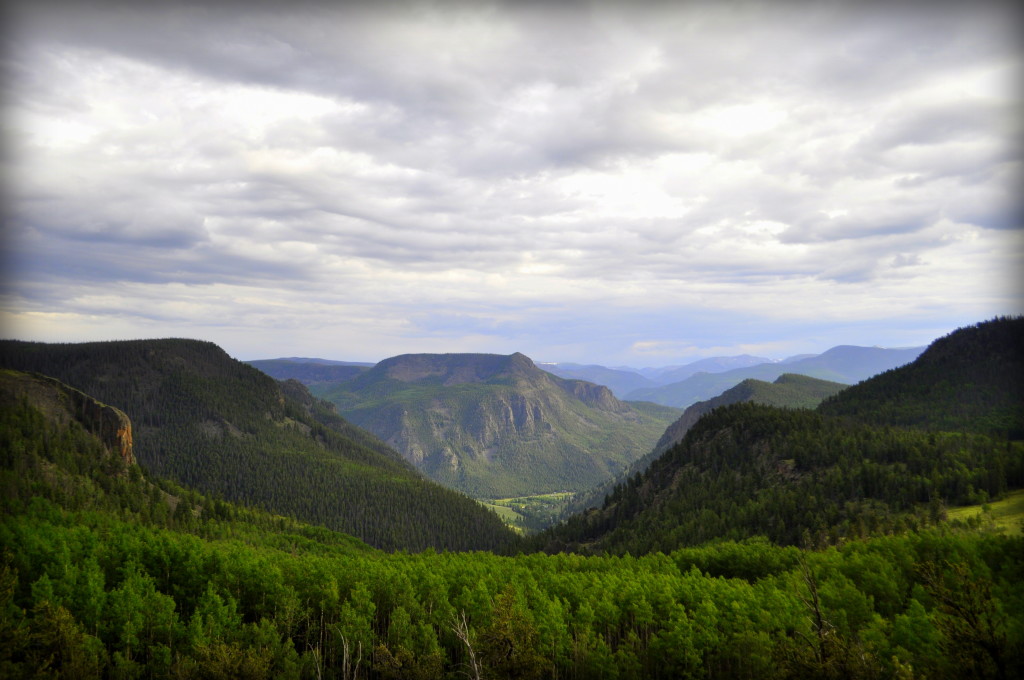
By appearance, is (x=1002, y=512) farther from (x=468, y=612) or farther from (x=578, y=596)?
(x=468, y=612)

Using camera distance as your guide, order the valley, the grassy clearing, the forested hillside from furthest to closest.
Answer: the grassy clearing → the forested hillside → the valley

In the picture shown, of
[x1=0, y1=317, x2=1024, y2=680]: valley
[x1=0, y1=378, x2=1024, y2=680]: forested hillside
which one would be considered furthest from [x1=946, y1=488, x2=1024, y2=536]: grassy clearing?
[x1=0, y1=378, x2=1024, y2=680]: forested hillside

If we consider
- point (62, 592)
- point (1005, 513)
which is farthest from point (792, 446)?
point (62, 592)

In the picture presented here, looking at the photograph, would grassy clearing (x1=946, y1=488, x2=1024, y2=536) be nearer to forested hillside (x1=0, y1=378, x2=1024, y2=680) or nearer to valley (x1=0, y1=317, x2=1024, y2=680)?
valley (x1=0, y1=317, x2=1024, y2=680)

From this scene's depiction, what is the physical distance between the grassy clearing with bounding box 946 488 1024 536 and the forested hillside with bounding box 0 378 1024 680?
9.56m

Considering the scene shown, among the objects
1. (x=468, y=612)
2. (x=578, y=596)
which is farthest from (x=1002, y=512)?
(x=468, y=612)

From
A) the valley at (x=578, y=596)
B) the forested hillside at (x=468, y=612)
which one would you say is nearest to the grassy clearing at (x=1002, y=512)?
the valley at (x=578, y=596)

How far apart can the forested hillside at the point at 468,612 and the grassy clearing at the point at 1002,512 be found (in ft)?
31.4

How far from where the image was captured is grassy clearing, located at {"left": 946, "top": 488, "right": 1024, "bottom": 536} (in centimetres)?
11135

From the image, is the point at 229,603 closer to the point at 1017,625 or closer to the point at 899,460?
the point at 1017,625

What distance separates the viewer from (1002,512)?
12169 cm

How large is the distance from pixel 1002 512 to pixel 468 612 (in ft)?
402

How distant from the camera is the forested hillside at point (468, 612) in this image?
57375 mm

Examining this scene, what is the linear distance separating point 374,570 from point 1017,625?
343ft
